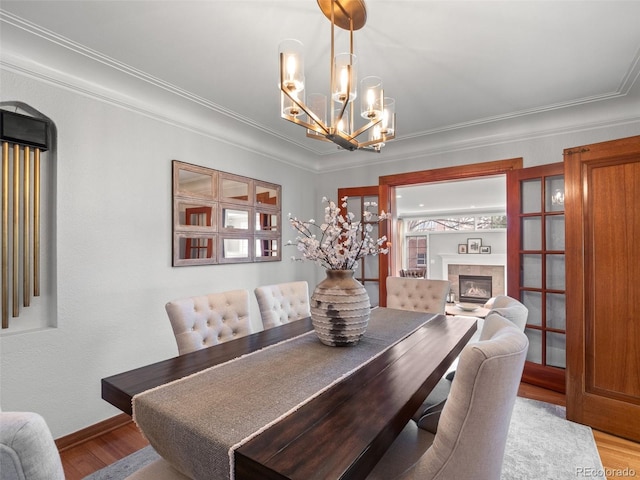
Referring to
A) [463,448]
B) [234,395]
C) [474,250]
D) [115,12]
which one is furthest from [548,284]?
[474,250]

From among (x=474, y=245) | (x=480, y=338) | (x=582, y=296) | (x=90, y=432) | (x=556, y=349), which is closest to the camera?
(x=480, y=338)

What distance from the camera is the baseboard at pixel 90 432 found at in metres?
2.05

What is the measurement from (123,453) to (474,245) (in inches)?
359

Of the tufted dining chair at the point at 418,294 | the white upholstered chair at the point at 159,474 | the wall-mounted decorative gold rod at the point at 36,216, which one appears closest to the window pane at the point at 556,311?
the tufted dining chair at the point at 418,294

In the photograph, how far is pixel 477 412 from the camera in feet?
2.72

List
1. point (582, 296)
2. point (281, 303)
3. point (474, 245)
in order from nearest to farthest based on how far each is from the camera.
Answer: point (582, 296)
point (281, 303)
point (474, 245)

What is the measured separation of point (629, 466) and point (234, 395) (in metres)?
2.43

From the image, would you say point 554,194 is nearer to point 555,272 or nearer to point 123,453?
point 555,272

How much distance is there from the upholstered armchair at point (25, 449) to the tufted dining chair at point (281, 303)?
5.42ft

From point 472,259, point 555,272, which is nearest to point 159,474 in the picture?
point 555,272

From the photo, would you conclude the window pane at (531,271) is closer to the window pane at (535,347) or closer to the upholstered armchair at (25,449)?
the window pane at (535,347)

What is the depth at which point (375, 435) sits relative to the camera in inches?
33.5

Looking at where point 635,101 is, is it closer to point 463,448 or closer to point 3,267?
point 463,448

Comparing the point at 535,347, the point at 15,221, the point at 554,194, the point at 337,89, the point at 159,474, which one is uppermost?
the point at 337,89
